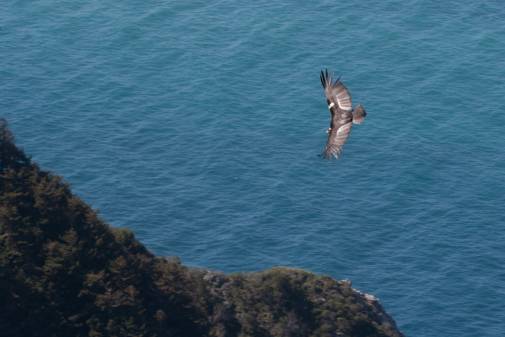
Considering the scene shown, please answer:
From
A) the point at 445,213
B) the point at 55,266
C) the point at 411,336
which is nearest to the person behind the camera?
the point at 55,266

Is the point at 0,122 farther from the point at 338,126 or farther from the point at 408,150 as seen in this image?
the point at 408,150

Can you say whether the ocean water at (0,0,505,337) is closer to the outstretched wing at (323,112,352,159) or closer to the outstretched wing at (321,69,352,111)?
the outstretched wing at (323,112,352,159)

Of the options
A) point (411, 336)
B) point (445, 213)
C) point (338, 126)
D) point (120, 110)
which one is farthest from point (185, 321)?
point (120, 110)

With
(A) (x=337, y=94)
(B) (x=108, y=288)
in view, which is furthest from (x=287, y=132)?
(A) (x=337, y=94)

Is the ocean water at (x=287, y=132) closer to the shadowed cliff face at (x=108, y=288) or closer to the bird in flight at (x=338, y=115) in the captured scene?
the shadowed cliff face at (x=108, y=288)

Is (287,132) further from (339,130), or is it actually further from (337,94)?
(339,130)

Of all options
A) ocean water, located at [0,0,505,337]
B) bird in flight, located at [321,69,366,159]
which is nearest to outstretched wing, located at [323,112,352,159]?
bird in flight, located at [321,69,366,159]

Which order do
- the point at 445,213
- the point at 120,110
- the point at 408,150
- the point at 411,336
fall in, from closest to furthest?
the point at 411,336, the point at 445,213, the point at 408,150, the point at 120,110
